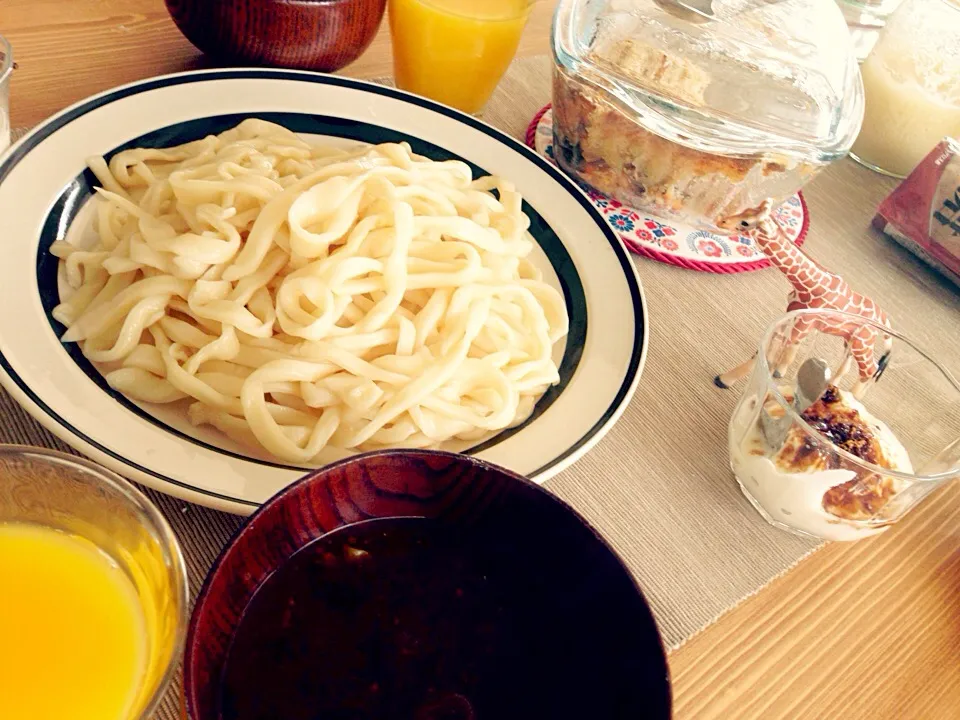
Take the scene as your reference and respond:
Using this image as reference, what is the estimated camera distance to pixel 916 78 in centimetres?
174

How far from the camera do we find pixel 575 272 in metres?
1.18

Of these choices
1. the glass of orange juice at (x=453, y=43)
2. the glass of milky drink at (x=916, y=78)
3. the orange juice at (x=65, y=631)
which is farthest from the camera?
the glass of milky drink at (x=916, y=78)

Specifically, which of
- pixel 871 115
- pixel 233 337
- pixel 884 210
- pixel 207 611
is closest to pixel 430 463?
pixel 207 611

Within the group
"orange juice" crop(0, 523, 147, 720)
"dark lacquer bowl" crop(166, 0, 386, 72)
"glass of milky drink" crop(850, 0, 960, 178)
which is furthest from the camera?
"glass of milky drink" crop(850, 0, 960, 178)

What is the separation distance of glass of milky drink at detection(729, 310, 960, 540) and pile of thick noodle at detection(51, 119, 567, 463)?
31 centimetres

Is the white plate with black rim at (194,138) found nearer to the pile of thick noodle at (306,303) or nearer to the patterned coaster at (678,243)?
the pile of thick noodle at (306,303)

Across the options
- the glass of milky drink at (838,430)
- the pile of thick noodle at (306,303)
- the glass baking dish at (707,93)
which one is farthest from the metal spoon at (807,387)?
the glass baking dish at (707,93)

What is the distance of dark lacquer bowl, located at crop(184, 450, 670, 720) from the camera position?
0.53 meters

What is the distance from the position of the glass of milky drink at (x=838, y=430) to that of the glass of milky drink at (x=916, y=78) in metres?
0.88

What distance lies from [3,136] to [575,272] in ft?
2.90

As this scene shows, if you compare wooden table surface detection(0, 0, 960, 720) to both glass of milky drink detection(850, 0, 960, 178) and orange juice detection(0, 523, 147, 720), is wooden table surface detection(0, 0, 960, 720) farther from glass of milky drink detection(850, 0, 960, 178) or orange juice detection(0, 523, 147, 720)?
glass of milky drink detection(850, 0, 960, 178)

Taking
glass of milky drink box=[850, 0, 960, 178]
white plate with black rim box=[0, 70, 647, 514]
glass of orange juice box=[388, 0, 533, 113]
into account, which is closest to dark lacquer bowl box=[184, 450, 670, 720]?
white plate with black rim box=[0, 70, 647, 514]

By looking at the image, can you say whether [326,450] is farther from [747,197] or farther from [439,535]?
[747,197]

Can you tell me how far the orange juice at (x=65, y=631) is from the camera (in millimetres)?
525
